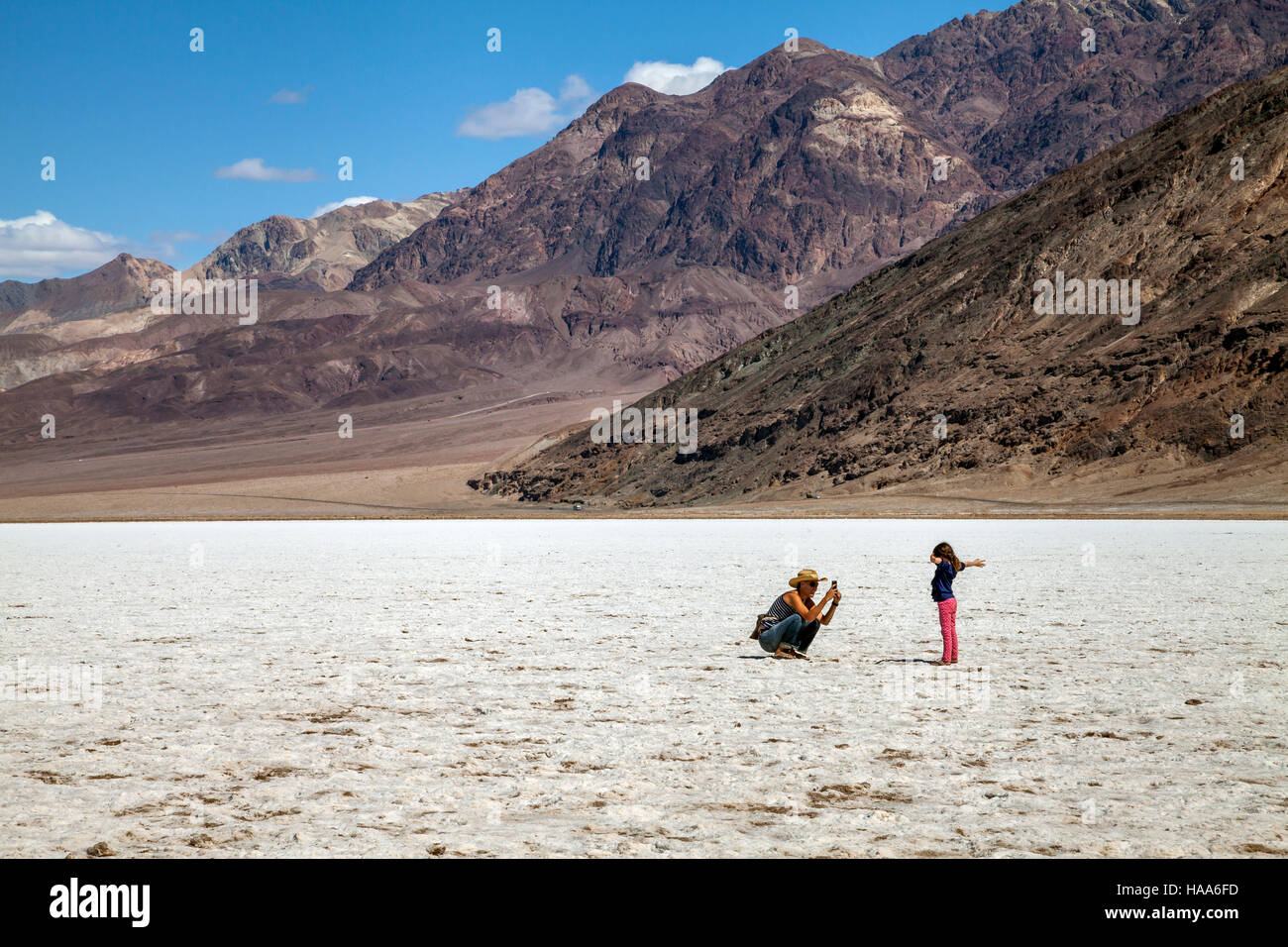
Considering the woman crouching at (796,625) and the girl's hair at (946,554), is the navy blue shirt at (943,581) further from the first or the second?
A: the woman crouching at (796,625)

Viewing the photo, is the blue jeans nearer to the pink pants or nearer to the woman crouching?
the woman crouching

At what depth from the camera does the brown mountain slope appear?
61625 millimetres

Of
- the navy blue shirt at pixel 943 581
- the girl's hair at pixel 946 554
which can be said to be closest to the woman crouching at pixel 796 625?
the navy blue shirt at pixel 943 581

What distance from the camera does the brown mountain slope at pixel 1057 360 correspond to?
61625 mm

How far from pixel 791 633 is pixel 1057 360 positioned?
207 feet

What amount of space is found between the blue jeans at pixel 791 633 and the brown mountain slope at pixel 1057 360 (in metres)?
49.6

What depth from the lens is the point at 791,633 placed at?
41.5 feet

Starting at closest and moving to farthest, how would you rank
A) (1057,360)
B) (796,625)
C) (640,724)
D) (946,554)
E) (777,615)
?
(640,724)
(946,554)
(796,625)
(777,615)
(1057,360)

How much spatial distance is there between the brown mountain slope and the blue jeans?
49.6 m

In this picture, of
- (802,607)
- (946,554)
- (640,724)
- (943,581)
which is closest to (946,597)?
(943,581)

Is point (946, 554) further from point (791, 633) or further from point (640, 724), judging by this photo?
point (640, 724)

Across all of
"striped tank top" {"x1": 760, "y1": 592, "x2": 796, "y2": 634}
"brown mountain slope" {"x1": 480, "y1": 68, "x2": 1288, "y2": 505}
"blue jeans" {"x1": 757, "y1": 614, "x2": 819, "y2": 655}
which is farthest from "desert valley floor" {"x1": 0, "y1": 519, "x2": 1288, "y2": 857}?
"brown mountain slope" {"x1": 480, "y1": 68, "x2": 1288, "y2": 505}
